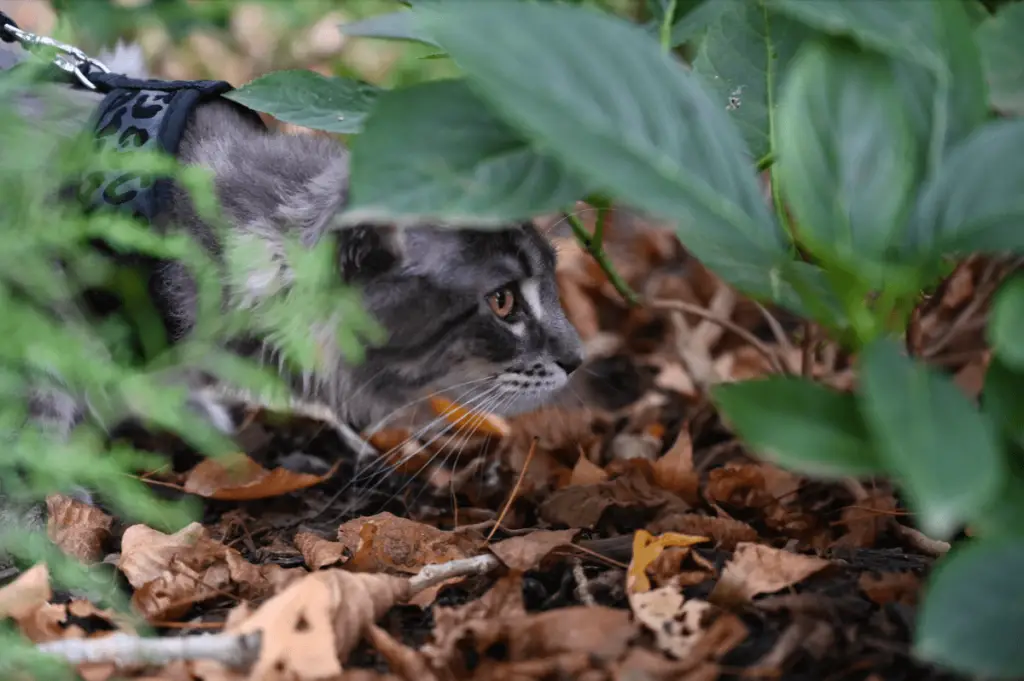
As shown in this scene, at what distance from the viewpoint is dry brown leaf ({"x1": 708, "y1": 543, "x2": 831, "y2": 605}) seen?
1230mm

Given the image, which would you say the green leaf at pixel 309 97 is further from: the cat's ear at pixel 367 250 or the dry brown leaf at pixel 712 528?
the dry brown leaf at pixel 712 528

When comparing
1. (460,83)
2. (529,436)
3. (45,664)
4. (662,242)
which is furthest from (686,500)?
(662,242)

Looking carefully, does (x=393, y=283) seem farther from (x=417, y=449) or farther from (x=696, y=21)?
(x=696, y=21)

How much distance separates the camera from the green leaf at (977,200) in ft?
3.07

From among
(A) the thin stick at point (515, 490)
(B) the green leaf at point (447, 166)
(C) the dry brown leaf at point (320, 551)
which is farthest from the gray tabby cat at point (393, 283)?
(B) the green leaf at point (447, 166)

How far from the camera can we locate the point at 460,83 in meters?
1.07

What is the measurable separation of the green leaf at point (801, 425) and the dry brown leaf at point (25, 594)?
0.95 metres

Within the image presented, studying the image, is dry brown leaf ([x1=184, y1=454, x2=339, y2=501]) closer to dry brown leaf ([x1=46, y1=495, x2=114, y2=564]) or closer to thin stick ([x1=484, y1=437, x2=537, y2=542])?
dry brown leaf ([x1=46, y1=495, x2=114, y2=564])

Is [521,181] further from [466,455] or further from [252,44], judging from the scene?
[252,44]

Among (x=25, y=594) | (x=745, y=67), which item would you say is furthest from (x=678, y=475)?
(x=25, y=594)

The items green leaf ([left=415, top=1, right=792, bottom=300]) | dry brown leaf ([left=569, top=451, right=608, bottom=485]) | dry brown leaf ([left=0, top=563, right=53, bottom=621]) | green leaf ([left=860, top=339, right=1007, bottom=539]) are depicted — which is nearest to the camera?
green leaf ([left=860, top=339, right=1007, bottom=539])

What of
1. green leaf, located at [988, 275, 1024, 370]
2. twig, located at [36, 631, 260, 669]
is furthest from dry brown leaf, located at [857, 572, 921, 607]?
twig, located at [36, 631, 260, 669]

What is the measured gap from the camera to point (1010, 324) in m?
0.90

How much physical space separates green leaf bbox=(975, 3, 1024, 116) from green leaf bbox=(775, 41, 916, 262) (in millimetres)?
267
